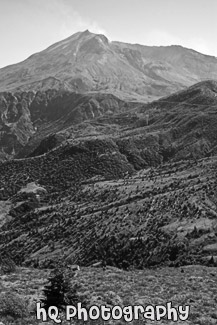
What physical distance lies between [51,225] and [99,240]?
151ft

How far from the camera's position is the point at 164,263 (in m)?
75.1

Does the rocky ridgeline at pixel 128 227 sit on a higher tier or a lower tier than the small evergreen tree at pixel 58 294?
lower

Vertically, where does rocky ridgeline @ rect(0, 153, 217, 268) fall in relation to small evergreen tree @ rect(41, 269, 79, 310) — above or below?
below

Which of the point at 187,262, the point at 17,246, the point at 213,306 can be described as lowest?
the point at 17,246

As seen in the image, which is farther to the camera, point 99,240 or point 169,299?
point 99,240

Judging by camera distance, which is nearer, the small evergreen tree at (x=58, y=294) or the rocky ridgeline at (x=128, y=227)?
the small evergreen tree at (x=58, y=294)

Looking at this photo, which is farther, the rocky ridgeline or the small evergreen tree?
the rocky ridgeline

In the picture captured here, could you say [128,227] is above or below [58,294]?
below

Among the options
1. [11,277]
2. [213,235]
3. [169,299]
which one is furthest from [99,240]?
[169,299]

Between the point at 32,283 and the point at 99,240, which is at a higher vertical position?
the point at 32,283

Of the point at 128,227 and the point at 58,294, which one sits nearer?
the point at 58,294

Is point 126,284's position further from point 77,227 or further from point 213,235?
point 77,227

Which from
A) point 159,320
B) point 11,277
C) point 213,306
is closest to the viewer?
point 159,320

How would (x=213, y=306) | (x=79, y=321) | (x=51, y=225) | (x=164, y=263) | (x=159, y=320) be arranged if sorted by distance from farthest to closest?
(x=51, y=225)
(x=164, y=263)
(x=213, y=306)
(x=159, y=320)
(x=79, y=321)
